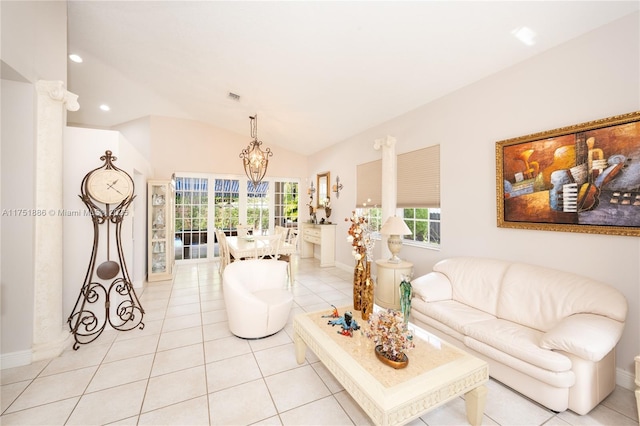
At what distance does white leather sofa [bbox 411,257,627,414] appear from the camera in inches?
68.5

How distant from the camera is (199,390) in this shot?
6.66ft

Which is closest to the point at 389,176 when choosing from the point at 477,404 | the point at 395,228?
the point at 395,228

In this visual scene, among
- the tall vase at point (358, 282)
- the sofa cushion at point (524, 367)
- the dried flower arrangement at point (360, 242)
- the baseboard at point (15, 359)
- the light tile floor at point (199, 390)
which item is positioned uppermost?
the dried flower arrangement at point (360, 242)

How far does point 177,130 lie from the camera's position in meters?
6.33

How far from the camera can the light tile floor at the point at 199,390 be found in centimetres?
176

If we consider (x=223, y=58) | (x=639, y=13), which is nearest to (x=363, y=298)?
(x=639, y=13)

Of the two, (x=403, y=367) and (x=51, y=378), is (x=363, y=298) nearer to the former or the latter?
(x=403, y=367)

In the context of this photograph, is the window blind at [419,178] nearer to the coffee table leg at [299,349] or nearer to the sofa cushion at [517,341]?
the sofa cushion at [517,341]

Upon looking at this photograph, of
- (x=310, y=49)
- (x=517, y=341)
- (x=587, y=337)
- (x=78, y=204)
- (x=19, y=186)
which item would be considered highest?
(x=310, y=49)

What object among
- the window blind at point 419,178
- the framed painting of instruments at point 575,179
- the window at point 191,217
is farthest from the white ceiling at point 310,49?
the window at point 191,217

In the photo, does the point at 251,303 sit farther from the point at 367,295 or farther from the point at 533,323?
the point at 533,323

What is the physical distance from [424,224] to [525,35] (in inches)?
95.2

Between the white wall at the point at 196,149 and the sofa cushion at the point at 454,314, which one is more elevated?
the white wall at the point at 196,149

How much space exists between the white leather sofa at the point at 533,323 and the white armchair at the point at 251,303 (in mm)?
1463
